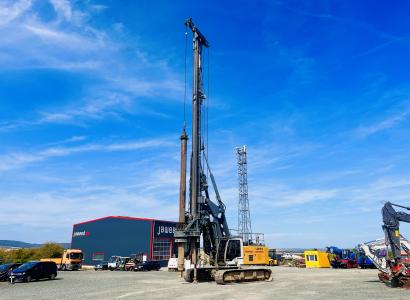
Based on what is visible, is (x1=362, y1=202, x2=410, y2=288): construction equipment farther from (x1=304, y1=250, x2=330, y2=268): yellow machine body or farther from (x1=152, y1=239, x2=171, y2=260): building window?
(x1=152, y1=239, x2=171, y2=260): building window

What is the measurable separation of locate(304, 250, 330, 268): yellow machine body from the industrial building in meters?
22.6

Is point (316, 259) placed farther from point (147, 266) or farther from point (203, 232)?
point (203, 232)

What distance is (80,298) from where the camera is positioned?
18094mm

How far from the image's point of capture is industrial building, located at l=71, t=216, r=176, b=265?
59000 millimetres

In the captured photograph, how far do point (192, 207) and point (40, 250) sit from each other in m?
54.5

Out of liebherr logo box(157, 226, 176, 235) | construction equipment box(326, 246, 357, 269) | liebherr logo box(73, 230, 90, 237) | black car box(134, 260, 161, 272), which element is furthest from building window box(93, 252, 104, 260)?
construction equipment box(326, 246, 357, 269)

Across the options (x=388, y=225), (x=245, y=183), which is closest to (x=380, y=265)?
(x=388, y=225)

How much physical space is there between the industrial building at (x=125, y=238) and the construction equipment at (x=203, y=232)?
3056 cm

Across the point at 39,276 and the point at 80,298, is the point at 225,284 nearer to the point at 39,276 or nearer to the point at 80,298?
the point at 80,298

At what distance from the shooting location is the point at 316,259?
5172cm

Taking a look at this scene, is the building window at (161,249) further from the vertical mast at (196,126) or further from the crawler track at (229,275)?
the crawler track at (229,275)

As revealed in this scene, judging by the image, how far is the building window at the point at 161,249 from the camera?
59147mm

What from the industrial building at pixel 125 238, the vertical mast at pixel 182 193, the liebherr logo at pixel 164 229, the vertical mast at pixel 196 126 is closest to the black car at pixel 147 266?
the industrial building at pixel 125 238

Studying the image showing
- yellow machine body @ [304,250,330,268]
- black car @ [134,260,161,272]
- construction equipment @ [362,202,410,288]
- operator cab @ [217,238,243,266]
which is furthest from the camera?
yellow machine body @ [304,250,330,268]
